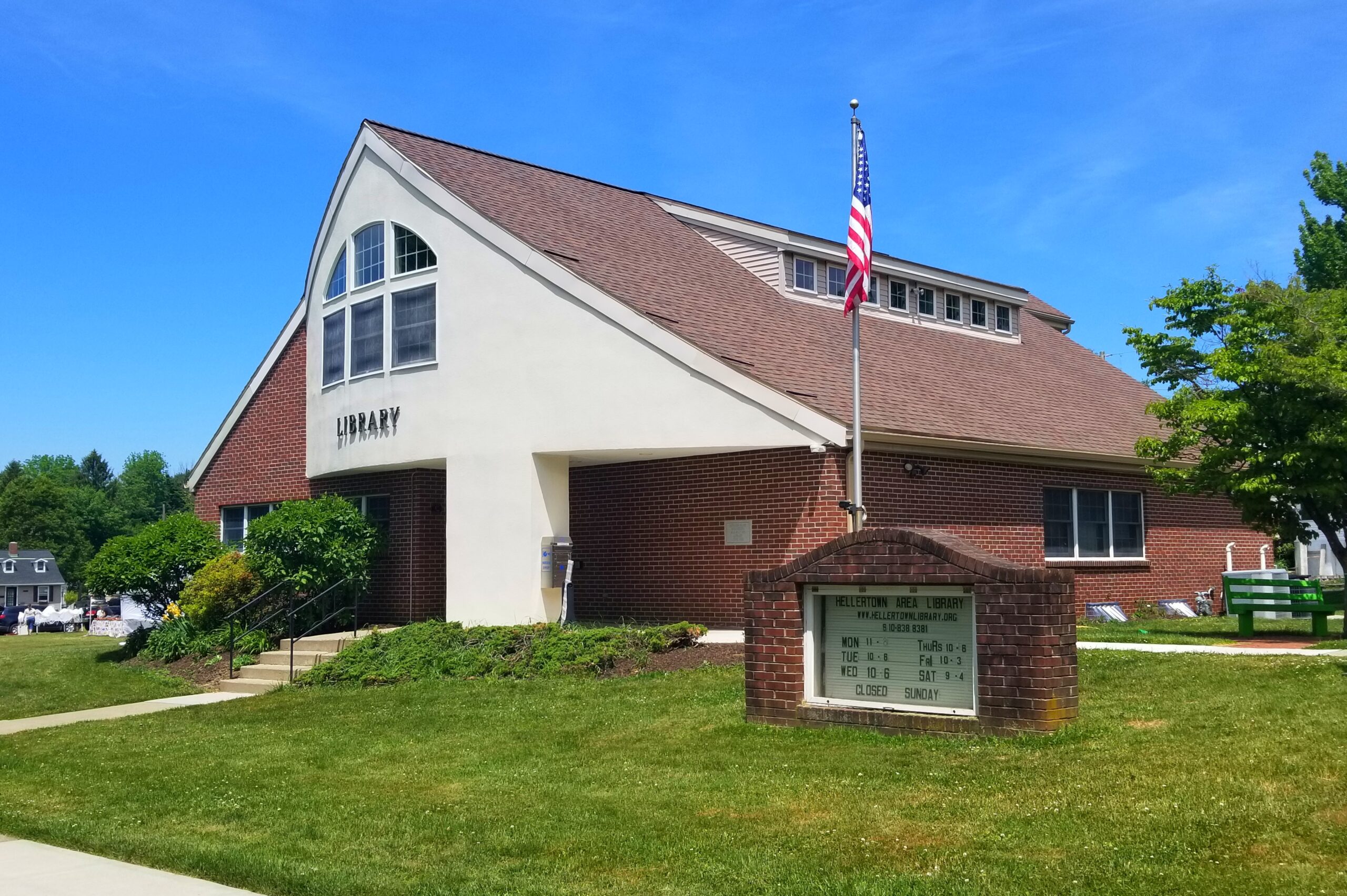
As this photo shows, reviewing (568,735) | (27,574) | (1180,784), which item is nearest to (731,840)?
(1180,784)

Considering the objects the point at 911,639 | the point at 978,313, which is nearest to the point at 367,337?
the point at 978,313

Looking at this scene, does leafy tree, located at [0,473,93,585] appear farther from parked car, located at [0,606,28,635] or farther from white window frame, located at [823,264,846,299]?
white window frame, located at [823,264,846,299]

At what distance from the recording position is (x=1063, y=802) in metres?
7.77

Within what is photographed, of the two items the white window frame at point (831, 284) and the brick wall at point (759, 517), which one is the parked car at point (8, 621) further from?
the white window frame at point (831, 284)

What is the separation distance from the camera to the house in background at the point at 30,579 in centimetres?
9712

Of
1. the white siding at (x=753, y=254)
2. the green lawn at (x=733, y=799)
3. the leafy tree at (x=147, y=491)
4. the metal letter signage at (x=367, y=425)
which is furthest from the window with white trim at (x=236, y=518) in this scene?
the leafy tree at (x=147, y=491)

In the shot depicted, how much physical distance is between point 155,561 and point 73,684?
13.8 feet

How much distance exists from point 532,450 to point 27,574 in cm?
9174

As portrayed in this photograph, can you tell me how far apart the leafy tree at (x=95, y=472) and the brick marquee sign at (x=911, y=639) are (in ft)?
589

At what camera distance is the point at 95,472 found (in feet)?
579

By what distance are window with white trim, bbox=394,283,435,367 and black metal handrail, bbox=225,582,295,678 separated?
420cm

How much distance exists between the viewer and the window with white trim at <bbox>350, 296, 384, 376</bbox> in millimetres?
22578

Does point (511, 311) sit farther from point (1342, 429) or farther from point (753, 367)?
point (1342, 429)

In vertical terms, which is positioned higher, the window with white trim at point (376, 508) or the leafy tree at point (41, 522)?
the leafy tree at point (41, 522)
